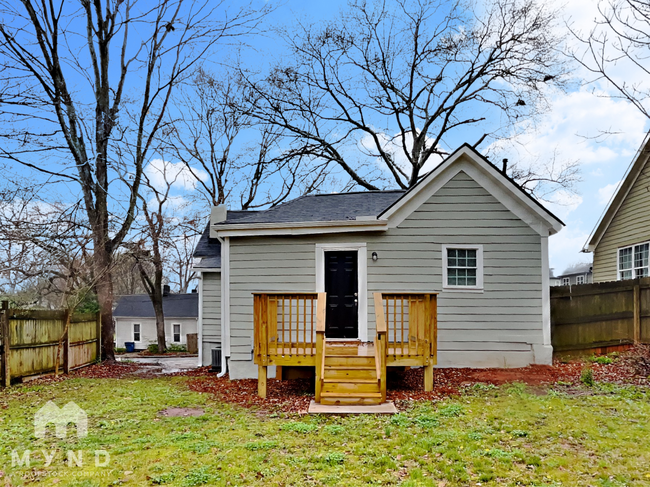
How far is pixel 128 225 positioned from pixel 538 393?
14366mm

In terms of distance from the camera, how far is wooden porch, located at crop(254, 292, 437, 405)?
7531 mm

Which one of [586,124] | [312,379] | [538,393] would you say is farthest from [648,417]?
[312,379]

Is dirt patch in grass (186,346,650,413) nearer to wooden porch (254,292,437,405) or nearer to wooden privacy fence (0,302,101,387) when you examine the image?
wooden porch (254,292,437,405)

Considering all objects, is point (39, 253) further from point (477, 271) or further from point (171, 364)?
point (477, 271)

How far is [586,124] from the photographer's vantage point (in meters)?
8.55

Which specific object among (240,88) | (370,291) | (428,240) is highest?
(240,88)

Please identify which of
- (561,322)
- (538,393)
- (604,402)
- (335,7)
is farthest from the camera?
(335,7)

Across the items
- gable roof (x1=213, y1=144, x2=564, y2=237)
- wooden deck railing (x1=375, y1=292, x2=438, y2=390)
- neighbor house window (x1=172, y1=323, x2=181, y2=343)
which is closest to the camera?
wooden deck railing (x1=375, y1=292, x2=438, y2=390)

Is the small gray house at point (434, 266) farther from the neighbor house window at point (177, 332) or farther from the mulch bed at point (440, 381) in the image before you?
the neighbor house window at point (177, 332)

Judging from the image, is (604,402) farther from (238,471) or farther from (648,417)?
(238,471)

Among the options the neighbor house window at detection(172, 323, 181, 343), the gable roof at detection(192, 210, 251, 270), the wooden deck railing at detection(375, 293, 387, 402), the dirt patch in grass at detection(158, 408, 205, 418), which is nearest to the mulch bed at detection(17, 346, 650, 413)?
the wooden deck railing at detection(375, 293, 387, 402)

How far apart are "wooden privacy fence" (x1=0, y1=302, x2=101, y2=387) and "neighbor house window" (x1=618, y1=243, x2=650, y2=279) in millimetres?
15936

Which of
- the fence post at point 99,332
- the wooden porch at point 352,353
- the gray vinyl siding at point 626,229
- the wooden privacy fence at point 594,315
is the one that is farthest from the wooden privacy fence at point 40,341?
the gray vinyl siding at point 626,229

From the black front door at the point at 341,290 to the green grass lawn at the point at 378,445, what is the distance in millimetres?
3441
